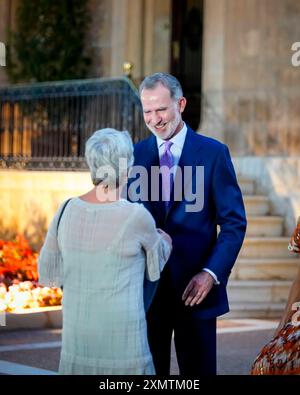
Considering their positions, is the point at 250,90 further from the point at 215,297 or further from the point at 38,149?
the point at 215,297

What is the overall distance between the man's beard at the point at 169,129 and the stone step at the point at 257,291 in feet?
20.2

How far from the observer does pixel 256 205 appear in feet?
39.7

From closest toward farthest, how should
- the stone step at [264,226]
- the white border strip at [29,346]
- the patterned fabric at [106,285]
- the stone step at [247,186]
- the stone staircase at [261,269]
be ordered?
the patterned fabric at [106,285] < the white border strip at [29,346] < the stone staircase at [261,269] < the stone step at [264,226] < the stone step at [247,186]

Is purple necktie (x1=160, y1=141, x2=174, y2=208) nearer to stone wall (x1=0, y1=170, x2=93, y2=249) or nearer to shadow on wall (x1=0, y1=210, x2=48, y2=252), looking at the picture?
stone wall (x1=0, y1=170, x2=93, y2=249)

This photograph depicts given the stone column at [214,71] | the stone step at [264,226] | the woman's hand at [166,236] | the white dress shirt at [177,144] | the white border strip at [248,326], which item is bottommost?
the white border strip at [248,326]

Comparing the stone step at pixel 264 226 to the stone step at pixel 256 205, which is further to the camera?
the stone step at pixel 256 205

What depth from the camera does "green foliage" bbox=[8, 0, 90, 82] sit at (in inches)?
607

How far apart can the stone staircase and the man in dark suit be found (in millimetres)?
5892

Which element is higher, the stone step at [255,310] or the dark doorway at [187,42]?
the dark doorway at [187,42]

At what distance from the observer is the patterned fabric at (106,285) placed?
382 centimetres

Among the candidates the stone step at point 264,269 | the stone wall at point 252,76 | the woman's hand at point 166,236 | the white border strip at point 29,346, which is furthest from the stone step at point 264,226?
the woman's hand at point 166,236

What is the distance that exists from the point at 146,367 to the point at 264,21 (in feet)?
32.1

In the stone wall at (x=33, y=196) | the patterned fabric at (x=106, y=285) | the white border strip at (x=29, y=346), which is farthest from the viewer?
the stone wall at (x=33, y=196)

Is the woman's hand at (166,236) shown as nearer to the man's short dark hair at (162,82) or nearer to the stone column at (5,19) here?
the man's short dark hair at (162,82)
